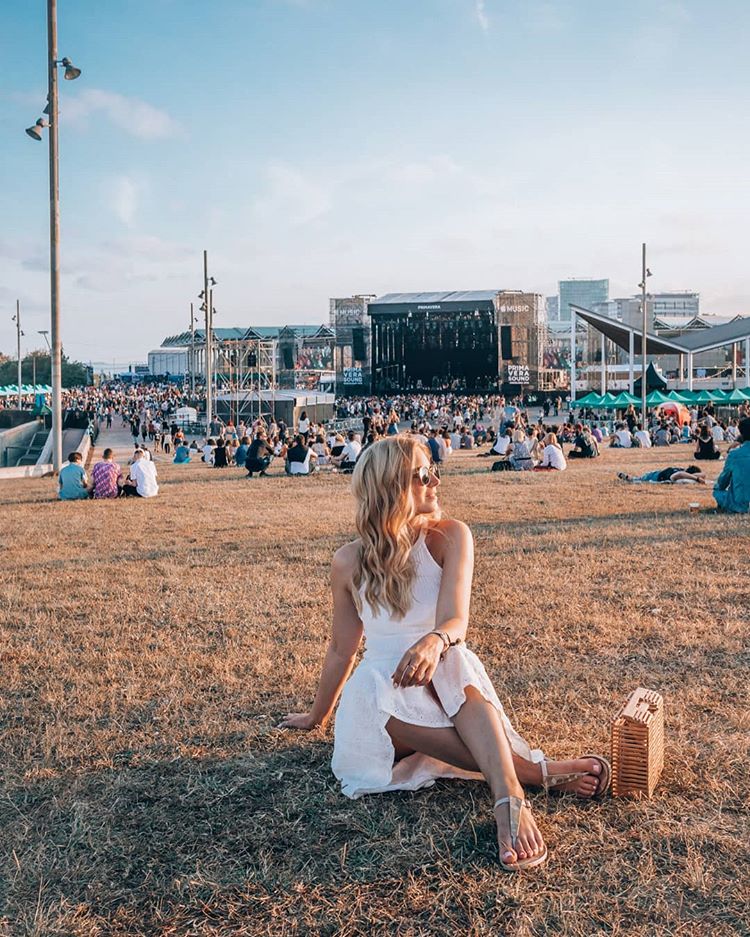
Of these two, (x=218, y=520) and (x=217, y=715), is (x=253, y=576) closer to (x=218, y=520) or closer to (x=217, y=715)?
(x=217, y=715)

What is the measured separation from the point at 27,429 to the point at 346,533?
2769cm

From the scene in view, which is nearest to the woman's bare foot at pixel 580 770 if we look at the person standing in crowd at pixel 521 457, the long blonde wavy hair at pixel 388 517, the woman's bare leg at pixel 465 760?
the woman's bare leg at pixel 465 760

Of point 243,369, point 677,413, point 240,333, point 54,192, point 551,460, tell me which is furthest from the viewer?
point 240,333

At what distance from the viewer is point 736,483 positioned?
10664mm

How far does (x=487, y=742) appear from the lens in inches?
119

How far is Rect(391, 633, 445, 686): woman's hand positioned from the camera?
3041 millimetres

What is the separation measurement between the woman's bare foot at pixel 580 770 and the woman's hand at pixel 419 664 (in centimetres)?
56

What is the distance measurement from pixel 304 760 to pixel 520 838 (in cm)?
109

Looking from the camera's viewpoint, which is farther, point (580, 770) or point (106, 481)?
point (106, 481)

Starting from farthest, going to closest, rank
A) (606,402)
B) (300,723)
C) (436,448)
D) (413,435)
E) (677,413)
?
(606,402) → (677,413) → (436,448) → (300,723) → (413,435)

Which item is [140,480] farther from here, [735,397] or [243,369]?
[243,369]

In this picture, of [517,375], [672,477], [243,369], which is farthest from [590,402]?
[517,375]

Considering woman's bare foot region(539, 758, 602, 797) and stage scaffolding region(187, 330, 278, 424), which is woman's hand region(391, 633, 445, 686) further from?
stage scaffolding region(187, 330, 278, 424)

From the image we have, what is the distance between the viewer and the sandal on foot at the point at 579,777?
317cm
